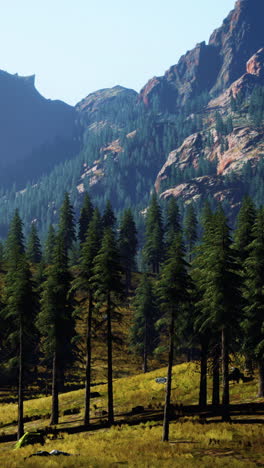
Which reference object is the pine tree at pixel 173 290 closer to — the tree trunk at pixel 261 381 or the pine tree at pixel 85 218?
the tree trunk at pixel 261 381

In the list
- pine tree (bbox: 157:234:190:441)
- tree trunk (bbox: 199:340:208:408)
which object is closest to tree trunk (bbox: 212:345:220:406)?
tree trunk (bbox: 199:340:208:408)

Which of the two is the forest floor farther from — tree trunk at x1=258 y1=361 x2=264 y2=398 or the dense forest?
the dense forest

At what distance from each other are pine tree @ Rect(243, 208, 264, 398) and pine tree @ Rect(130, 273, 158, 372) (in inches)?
1298

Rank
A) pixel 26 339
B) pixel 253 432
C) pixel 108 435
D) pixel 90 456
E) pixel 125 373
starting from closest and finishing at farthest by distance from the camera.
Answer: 1. pixel 90 456
2. pixel 253 432
3. pixel 108 435
4. pixel 26 339
5. pixel 125 373

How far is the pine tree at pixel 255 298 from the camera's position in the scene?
111 feet

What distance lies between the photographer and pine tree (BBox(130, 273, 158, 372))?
67438 millimetres

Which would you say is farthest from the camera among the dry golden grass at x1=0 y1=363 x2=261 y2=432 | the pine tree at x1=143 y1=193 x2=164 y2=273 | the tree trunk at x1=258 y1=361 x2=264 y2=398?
the pine tree at x1=143 y1=193 x2=164 y2=273

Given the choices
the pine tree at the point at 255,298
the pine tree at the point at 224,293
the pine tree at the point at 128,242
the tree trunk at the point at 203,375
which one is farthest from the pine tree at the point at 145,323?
the pine tree at the point at 224,293

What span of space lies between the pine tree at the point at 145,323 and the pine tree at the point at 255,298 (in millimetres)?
32979

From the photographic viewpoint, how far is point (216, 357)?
3262cm

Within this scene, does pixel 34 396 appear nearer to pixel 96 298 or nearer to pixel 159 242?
pixel 96 298

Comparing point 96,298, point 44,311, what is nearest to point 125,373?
point 44,311

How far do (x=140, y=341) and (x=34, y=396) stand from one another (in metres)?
19.5

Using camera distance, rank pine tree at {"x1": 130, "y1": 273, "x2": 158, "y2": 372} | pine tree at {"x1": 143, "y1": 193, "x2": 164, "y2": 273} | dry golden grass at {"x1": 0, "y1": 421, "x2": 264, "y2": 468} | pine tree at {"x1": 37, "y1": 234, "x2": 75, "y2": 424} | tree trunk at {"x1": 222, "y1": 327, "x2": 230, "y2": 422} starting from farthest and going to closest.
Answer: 1. pine tree at {"x1": 143, "y1": 193, "x2": 164, "y2": 273}
2. pine tree at {"x1": 130, "y1": 273, "x2": 158, "y2": 372}
3. pine tree at {"x1": 37, "y1": 234, "x2": 75, "y2": 424}
4. tree trunk at {"x1": 222, "y1": 327, "x2": 230, "y2": 422}
5. dry golden grass at {"x1": 0, "y1": 421, "x2": 264, "y2": 468}
